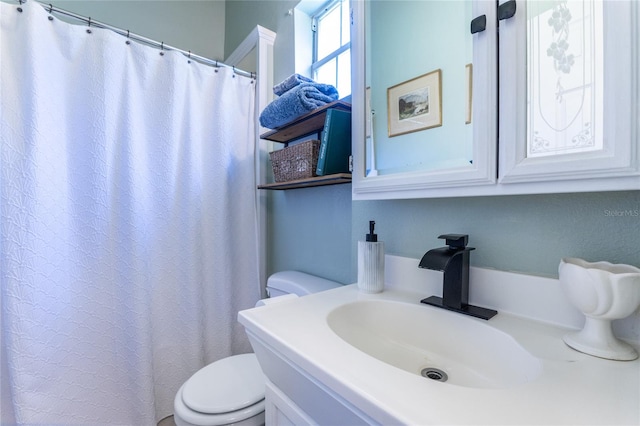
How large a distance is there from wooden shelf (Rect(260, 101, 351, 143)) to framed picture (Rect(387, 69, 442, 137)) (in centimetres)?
22

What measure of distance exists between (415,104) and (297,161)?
534 mm

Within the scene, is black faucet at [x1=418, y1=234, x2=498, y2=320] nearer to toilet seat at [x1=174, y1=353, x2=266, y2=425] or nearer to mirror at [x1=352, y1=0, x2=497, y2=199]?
mirror at [x1=352, y1=0, x2=497, y2=199]

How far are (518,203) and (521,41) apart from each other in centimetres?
34

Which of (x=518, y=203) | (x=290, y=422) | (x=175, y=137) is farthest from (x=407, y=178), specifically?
(x=175, y=137)

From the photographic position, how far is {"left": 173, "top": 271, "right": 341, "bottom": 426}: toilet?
83 centimetres

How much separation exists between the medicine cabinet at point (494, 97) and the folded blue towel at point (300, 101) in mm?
241

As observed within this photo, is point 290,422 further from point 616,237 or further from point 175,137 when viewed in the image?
point 175,137

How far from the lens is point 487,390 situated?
388 millimetres

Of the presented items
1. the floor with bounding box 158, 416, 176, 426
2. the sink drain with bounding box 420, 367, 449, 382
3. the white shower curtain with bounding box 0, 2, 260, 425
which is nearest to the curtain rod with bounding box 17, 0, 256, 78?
the white shower curtain with bounding box 0, 2, 260, 425

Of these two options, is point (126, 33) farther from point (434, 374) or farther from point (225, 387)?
point (434, 374)

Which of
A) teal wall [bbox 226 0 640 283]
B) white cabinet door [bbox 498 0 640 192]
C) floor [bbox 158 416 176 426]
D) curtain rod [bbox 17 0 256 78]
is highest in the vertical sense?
curtain rod [bbox 17 0 256 78]

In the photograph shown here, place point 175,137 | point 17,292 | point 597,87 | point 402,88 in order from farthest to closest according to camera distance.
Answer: point 175,137 → point 17,292 → point 402,88 → point 597,87

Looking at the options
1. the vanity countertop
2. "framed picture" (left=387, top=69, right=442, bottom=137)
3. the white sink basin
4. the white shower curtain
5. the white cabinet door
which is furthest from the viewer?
the white shower curtain

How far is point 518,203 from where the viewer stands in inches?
24.9
